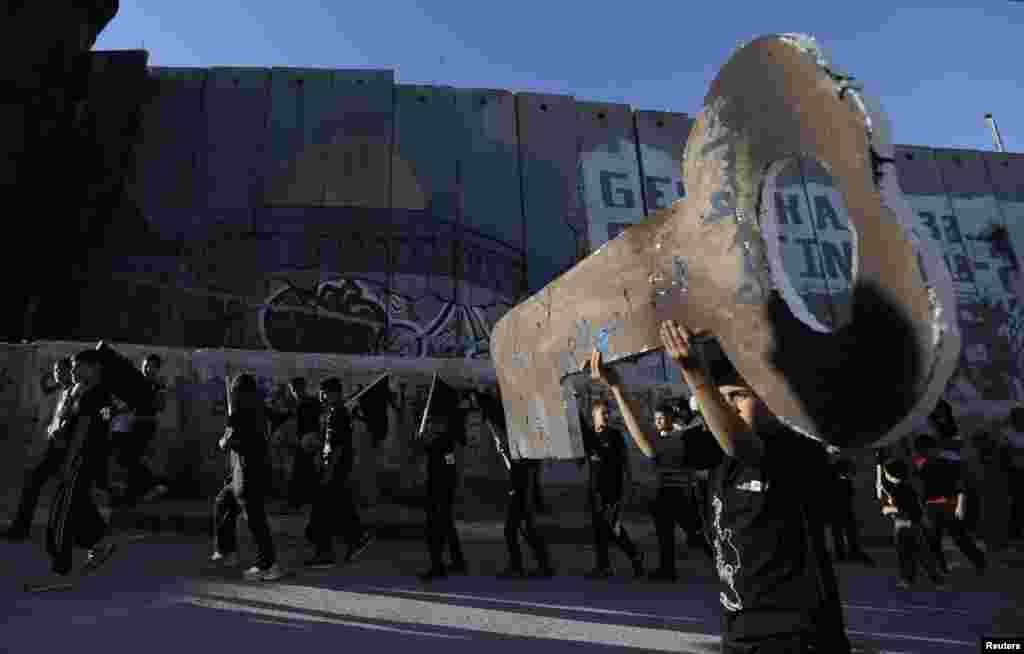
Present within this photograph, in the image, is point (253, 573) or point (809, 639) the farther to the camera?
point (253, 573)

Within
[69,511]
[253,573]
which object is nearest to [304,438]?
[253,573]

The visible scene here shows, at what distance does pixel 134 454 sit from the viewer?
264 inches

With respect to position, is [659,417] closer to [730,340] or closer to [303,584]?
[303,584]

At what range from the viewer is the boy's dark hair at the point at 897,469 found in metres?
5.23

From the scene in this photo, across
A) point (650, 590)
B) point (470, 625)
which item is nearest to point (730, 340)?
point (470, 625)

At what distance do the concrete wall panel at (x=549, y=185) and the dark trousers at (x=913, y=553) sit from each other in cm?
1045

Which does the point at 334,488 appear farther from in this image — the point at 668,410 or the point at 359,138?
the point at 359,138

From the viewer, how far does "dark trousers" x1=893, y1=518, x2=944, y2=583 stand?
211 inches

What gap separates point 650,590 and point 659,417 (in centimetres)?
158

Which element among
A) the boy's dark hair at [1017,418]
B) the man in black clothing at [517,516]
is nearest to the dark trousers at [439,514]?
the man in black clothing at [517,516]

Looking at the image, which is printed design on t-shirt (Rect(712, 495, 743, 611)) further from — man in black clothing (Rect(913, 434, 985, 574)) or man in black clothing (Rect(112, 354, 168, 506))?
man in black clothing (Rect(112, 354, 168, 506))

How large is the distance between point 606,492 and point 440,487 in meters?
1.56

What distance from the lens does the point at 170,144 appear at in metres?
14.9

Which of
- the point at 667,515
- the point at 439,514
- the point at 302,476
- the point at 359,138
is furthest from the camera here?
the point at 359,138
